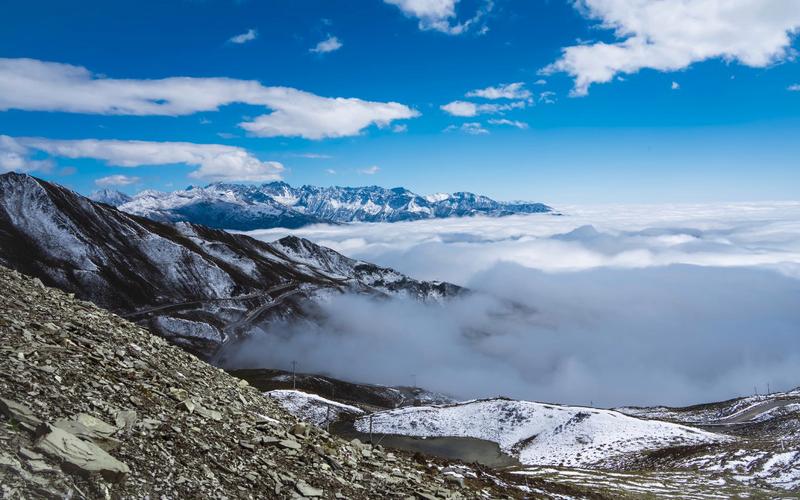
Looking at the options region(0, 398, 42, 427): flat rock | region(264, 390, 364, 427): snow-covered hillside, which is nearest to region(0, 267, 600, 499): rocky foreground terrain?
region(0, 398, 42, 427): flat rock

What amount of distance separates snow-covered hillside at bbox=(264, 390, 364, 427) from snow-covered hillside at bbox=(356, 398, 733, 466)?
6338 mm

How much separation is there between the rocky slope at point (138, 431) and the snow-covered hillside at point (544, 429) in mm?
56981

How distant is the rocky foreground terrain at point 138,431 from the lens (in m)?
12.7

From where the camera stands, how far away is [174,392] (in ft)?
65.2

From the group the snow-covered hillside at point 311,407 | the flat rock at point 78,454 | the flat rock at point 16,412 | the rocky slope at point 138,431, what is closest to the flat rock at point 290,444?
the rocky slope at point 138,431

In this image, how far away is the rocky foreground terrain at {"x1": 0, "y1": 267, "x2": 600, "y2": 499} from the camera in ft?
41.7

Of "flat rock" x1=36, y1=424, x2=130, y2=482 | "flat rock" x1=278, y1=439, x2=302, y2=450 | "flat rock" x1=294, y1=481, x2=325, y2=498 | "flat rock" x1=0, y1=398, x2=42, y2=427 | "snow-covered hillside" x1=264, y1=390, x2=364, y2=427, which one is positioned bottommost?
"snow-covered hillside" x1=264, y1=390, x2=364, y2=427

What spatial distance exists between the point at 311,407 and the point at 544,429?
44.2 metres

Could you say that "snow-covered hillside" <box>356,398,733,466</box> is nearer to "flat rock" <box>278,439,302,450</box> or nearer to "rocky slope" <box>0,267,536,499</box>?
"rocky slope" <box>0,267,536,499</box>

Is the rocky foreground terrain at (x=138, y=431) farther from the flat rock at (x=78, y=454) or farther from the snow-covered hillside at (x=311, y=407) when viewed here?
the snow-covered hillside at (x=311, y=407)

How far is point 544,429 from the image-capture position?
84.9m

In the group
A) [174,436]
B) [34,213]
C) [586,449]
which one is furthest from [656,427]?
[34,213]

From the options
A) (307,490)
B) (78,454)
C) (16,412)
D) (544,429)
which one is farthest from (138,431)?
(544,429)

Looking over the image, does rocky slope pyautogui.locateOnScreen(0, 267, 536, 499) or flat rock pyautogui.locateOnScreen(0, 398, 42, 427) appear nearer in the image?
rocky slope pyautogui.locateOnScreen(0, 267, 536, 499)
